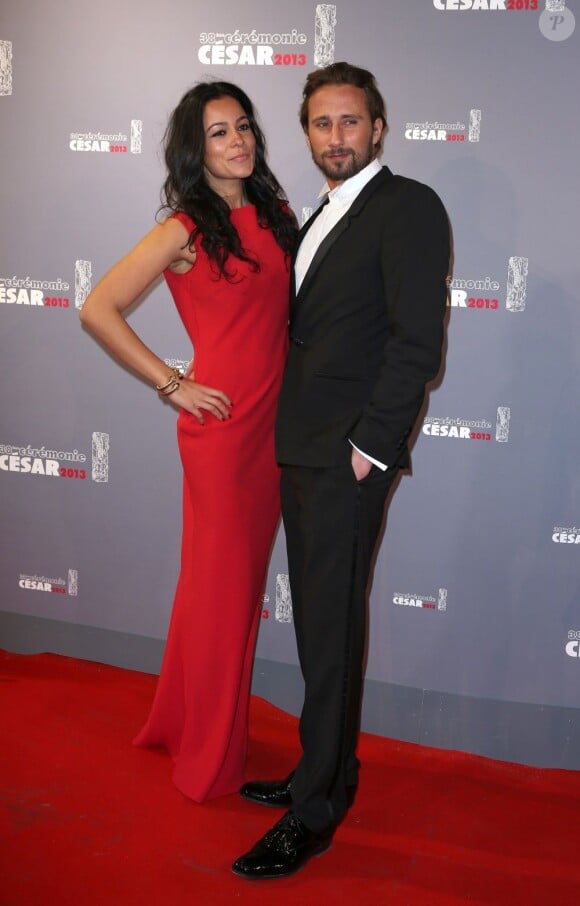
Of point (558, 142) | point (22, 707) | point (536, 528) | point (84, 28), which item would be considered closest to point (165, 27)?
point (84, 28)

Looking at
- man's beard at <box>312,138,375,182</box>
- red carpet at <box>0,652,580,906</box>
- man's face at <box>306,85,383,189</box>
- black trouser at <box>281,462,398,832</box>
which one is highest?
man's face at <box>306,85,383,189</box>

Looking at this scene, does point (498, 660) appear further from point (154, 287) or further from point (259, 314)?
point (154, 287)

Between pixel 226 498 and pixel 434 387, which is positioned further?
pixel 434 387

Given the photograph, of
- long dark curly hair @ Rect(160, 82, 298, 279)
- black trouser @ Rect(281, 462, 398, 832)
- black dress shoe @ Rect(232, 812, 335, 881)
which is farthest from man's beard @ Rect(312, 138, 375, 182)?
black dress shoe @ Rect(232, 812, 335, 881)

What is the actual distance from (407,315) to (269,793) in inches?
59.3

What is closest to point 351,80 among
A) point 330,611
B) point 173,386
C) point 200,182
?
point 200,182

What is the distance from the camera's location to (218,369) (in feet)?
8.68

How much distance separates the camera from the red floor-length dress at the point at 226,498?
2.60 metres

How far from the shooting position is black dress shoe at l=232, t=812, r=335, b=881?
241cm

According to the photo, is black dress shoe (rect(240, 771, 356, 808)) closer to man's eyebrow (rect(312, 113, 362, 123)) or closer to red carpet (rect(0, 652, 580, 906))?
red carpet (rect(0, 652, 580, 906))

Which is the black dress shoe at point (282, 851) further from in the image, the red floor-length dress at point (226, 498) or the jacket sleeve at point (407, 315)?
the jacket sleeve at point (407, 315)

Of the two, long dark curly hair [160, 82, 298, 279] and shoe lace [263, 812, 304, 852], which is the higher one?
long dark curly hair [160, 82, 298, 279]

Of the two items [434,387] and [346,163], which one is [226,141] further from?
[434,387]

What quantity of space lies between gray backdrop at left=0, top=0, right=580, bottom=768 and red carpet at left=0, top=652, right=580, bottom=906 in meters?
0.29
